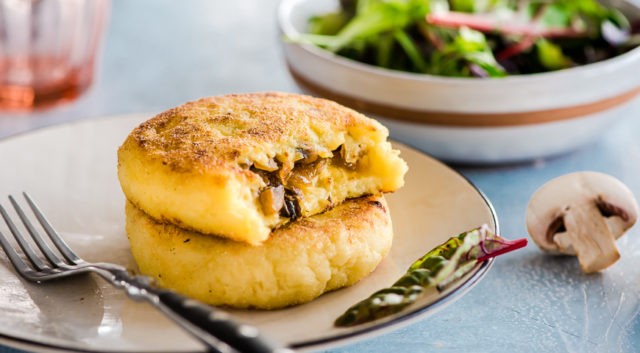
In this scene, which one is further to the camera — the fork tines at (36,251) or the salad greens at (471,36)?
the salad greens at (471,36)

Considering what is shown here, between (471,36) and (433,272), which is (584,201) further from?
(471,36)

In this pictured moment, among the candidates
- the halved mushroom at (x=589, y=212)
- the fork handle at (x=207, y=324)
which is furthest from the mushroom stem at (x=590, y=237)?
the fork handle at (x=207, y=324)

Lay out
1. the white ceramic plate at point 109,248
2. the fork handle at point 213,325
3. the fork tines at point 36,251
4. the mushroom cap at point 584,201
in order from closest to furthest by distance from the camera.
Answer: the fork handle at point 213,325, the white ceramic plate at point 109,248, the fork tines at point 36,251, the mushroom cap at point 584,201

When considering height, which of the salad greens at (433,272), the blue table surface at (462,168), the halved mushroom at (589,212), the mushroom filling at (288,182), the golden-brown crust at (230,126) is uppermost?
the golden-brown crust at (230,126)

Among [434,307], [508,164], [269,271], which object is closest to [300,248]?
[269,271]

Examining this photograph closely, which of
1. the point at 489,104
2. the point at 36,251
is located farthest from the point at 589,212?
the point at 36,251

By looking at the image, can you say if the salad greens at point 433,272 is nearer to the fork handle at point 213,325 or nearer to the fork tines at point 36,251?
the fork handle at point 213,325

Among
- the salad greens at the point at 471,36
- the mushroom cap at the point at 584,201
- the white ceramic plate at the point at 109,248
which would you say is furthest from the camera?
the salad greens at the point at 471,36

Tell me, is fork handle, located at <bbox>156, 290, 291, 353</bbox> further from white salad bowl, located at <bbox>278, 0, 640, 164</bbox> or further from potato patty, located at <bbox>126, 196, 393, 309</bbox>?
white salad bowl, located at <bbox>278, 0, 640, 164</bbox>
